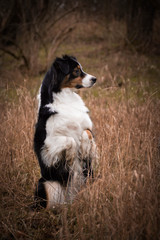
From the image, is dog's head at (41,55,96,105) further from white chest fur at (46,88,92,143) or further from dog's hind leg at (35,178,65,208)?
dog's hind leg at (35,178,65,208)

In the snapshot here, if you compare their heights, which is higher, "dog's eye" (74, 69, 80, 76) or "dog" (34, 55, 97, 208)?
"dog's eye" (74, 69, 80, 76)

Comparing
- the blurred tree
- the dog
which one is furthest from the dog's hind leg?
the blurred tree

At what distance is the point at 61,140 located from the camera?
2281 millimetres

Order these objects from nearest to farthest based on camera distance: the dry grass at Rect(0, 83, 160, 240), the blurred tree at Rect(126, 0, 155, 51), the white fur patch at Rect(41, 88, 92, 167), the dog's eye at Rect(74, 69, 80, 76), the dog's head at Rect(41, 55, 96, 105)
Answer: the dry grass at Rect(0, 83, 160, 240)
the white fur patch at Rect(41, 88, 92, 167)
the dog's head at Rect(41, 55, 96, 105)
the dog's eye at Rect(74, 69, 80, 76)
the blurred tree at Rect(126, 0, 155, 51)

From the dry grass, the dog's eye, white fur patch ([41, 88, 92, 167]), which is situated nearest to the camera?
the dry grass

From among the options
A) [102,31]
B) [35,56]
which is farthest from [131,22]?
[35,56]

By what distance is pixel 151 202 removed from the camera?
5.86 feet

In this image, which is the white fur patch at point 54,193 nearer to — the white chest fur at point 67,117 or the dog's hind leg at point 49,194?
the dog's hind leg at point 49,194

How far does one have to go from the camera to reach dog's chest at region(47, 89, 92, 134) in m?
2.33

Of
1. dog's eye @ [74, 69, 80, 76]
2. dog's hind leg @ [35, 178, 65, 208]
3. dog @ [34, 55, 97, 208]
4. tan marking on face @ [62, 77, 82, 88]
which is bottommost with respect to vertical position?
dog's hind leg @ [35, 178, 65, 208]

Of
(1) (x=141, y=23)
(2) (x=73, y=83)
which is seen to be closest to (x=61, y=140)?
(2) (x=73, y=83)

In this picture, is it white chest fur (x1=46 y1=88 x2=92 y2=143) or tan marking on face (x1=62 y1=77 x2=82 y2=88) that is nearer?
white chest fur (x1=46 y1=88 x2=92 y2=143)

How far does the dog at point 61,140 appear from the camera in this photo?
7.56ft

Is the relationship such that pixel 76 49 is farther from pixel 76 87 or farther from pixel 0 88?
pixel 76 87
